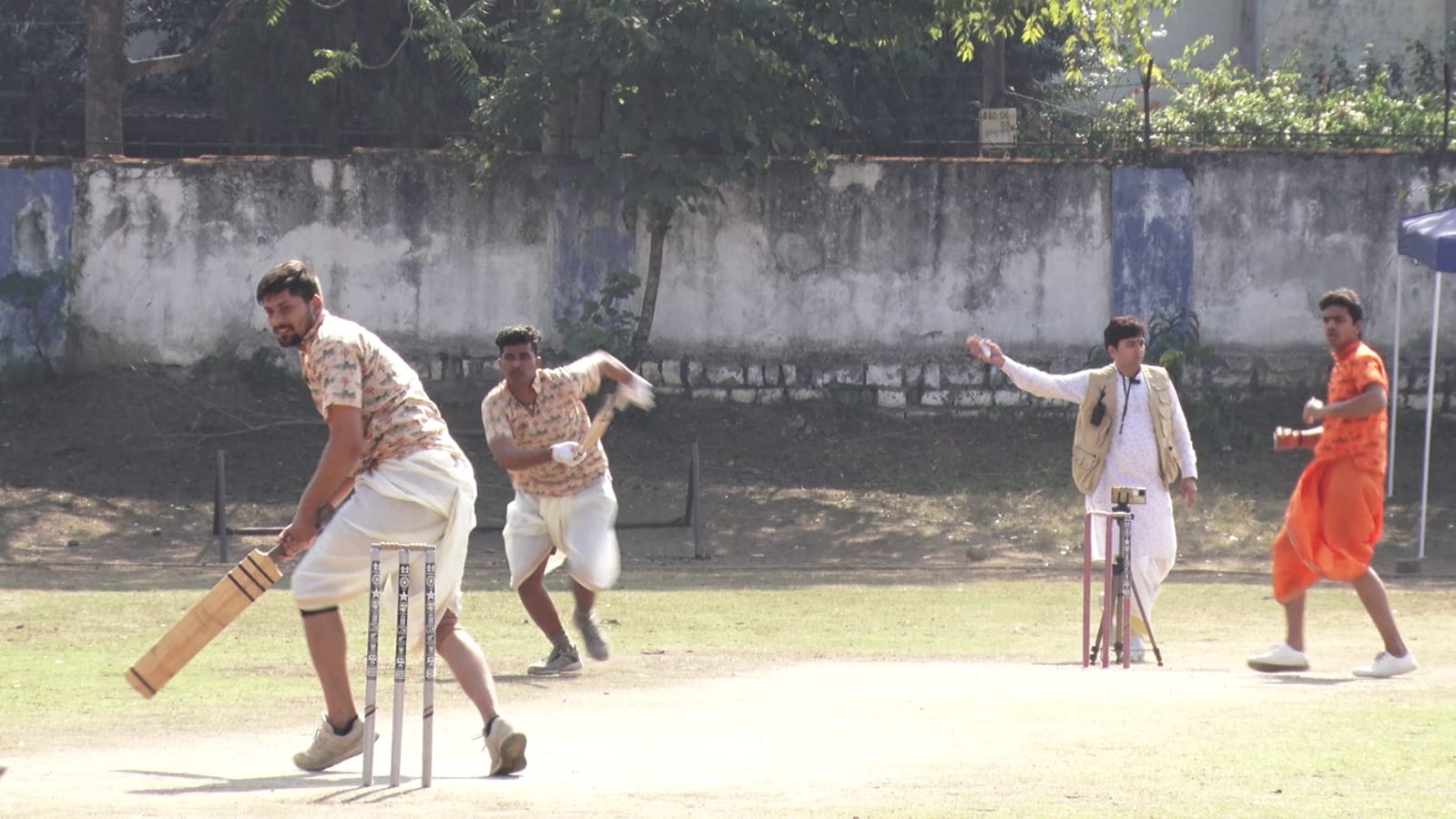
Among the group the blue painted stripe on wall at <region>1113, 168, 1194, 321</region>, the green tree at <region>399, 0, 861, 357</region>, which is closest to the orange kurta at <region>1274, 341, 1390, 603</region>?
the green tree at <region>399, 0, 861, 357</region>

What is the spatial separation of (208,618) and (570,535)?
364cm

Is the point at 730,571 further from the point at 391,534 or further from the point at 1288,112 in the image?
the point at 1288,112

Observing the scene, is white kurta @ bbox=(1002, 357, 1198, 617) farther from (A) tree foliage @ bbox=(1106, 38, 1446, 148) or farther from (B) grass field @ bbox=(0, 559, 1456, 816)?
(A) tree foliage @ bbox=(1106, 38, 1446, 148)

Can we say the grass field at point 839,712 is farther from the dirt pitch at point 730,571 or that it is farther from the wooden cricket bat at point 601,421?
the wooden cricket bat at point 601,421

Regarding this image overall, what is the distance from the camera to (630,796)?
19.6ft

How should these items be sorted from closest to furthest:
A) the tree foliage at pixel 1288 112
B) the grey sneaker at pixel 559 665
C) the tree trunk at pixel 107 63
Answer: the grey sneaker at pixel 559 665 → the tree foliage at pixel 1288 112 → the tree trunk at pixel 107 63

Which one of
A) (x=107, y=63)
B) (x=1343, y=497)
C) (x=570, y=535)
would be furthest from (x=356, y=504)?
(x=107, y=63)

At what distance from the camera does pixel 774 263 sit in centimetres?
1997

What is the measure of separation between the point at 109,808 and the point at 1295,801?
11.5 feet

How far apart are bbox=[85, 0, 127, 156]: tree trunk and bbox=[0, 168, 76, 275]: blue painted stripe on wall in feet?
8.86

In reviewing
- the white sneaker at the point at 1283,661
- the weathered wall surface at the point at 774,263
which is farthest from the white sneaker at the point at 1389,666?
the weathered wall surface at the point at 774,263

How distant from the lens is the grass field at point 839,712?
6.02m

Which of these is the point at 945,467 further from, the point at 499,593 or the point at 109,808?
the point at 109,808

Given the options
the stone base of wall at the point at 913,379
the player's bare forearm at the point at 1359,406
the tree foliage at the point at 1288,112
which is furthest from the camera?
the tree foliage at the point at 1288,112
